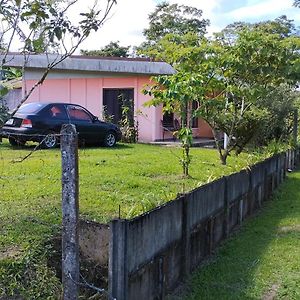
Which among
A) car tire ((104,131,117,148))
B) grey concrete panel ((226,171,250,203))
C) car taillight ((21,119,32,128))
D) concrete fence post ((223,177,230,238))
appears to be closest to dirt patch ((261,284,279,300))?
concrete fence post ((223,177,230,238))

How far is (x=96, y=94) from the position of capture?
19.3 meters

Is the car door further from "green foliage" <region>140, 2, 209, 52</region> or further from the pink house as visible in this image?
"green foliage" <region>140, 2, 209, 52</region>

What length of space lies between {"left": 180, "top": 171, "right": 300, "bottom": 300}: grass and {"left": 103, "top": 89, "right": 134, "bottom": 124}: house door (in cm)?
1143

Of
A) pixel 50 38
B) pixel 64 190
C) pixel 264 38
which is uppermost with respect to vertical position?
pixel 264 38

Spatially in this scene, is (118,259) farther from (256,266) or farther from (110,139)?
(110,139)

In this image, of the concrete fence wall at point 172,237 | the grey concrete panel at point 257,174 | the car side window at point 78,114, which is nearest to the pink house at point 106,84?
the car side window at point 78,114

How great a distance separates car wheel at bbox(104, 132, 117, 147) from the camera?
51.6 ft

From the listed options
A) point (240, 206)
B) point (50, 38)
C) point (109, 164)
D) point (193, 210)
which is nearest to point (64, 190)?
point (50, 38)

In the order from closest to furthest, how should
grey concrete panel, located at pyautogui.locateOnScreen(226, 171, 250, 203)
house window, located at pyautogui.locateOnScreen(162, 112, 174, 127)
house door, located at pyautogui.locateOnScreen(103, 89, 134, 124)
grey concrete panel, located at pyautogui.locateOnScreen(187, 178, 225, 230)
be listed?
grey concrete panel, located at pyautogui.locateOnScreen(187, 178, 225, 230)
grey concrete panel, located at pyautogui.locateOnScreen(226, 171, 250, 203)
house door, located at pyautogui.locateOnScreen(103, 89, 134, 124)
house window, located at pyautogui.locateOnScreen(162, 112, 174, 127)

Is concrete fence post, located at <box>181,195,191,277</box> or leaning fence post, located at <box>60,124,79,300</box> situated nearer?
leaning fence post, located at <box>60,124,79,300</box>

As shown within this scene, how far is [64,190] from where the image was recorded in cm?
340

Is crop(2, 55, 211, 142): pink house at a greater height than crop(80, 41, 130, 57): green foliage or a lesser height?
lesser

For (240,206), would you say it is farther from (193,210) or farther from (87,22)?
(87,22)

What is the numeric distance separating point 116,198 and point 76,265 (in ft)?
12.5
